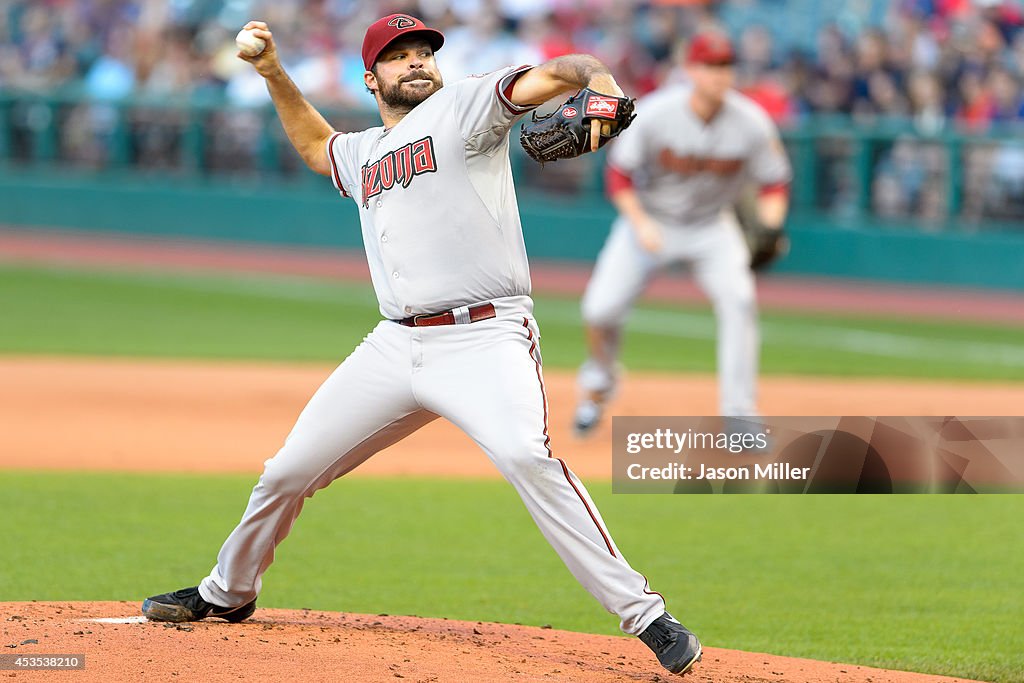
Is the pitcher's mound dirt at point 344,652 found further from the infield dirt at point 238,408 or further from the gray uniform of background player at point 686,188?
the gray uniform of background player at point 686,188

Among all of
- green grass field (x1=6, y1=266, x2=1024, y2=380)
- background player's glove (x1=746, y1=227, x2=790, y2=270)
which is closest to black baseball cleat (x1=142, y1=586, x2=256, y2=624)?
background player's glove (x1=746, y1=227, x2=790, y2=270)

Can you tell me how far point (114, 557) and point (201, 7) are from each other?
1822 cm

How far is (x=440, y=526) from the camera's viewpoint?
739 centimetres

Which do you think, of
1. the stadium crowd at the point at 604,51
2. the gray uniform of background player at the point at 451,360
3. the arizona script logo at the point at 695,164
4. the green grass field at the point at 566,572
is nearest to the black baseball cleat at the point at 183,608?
the gray uniform of background player at the point at 451,360

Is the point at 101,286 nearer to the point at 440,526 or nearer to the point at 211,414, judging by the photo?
the point at 211,414

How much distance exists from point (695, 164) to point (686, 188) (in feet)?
0.61

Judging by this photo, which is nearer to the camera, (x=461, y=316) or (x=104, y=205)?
(x=461, y=316)

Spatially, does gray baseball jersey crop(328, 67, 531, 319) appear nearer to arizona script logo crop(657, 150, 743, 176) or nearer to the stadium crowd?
arizona script logo crop(657, 150, 743, 176)

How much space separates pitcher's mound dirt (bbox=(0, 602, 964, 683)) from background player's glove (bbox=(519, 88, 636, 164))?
154 centimetres

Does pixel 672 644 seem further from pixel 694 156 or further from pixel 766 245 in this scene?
pixel 766 245

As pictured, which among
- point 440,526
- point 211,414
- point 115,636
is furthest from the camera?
point 211,414

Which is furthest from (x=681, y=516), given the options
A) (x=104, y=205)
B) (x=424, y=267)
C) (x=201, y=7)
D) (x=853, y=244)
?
(x=201, y=7)
